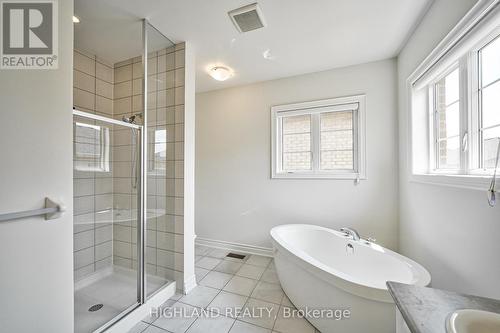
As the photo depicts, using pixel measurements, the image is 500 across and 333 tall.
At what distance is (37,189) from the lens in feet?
3.18

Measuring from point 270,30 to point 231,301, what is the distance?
252cm

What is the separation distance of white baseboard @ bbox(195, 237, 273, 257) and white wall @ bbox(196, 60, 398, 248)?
66 mm

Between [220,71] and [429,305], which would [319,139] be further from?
[429,305]

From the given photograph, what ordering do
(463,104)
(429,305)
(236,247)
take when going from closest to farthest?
(429,305) → (463,104) → (236,247)

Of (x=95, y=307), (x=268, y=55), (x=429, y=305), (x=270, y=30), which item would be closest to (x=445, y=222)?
(x=429, y=305)

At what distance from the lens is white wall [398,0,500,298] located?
1.01m

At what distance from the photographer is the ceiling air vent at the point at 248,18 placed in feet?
4.97

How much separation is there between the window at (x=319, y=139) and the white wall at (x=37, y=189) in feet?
6.98

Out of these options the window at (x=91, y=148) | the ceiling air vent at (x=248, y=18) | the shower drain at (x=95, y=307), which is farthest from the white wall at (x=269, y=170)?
the shower drain at (x=95, y=307)

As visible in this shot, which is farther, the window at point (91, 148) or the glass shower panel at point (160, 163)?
the glass shower panel at point (160, 163)

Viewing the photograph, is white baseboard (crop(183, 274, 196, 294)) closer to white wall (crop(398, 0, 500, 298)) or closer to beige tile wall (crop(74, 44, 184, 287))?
beige tile wall (crop(74, 44, 184, 287))

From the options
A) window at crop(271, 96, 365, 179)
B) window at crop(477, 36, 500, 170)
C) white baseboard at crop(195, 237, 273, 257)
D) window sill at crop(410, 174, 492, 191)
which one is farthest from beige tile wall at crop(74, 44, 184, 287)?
window at crop(477, 36, 500, 170)

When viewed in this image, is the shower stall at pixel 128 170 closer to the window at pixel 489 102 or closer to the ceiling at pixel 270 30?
the ceiling at pixel 270 30

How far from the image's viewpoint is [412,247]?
1.86 metres
